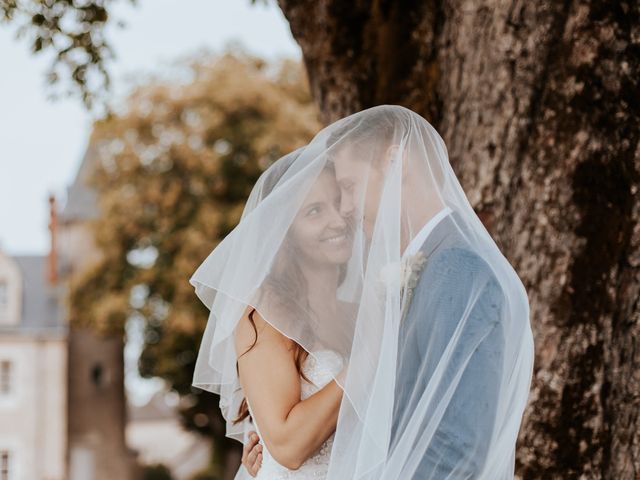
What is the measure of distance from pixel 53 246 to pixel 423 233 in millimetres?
35512

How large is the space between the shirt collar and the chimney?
33947 mm

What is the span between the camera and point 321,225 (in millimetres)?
3207

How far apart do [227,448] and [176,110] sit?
1097cm

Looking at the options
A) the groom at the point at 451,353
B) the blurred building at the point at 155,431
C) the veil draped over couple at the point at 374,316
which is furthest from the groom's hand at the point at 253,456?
the blurred building at the point at 155,431

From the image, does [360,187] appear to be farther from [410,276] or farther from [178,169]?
[178,169]

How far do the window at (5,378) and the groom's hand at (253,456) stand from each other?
3437 centimetres

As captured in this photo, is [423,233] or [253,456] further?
[253,456]

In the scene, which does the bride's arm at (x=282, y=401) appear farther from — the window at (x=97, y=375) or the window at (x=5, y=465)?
the window at (x=97, y=375)

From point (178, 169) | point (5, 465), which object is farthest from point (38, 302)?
point (178, 169)

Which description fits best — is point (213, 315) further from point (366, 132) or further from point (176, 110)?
point (176, 110)

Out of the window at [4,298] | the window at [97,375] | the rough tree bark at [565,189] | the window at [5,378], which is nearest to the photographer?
the rough tree bark at [565,189]

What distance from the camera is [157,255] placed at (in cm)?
2538

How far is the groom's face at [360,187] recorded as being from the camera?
3.10 meters

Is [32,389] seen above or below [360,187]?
below
